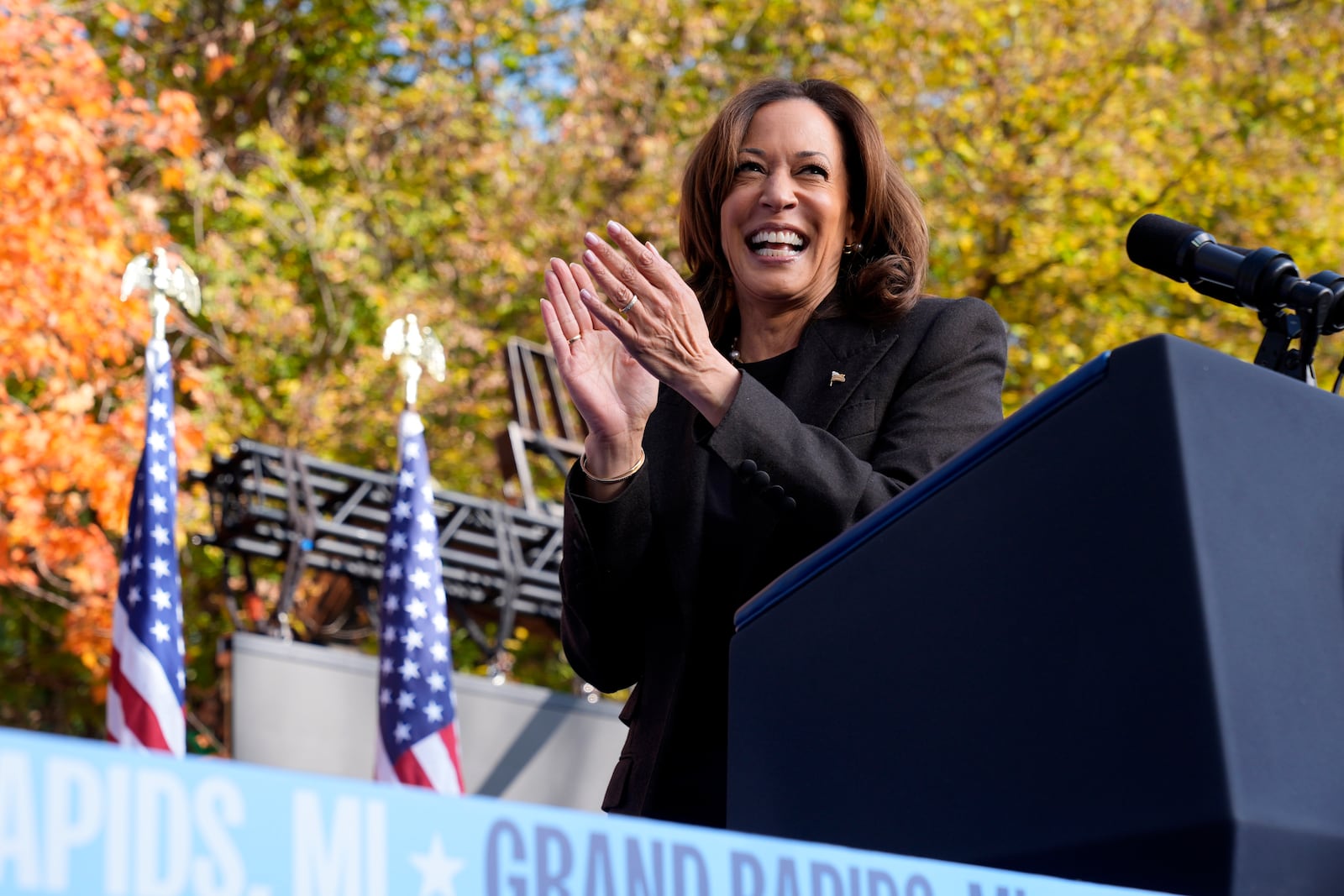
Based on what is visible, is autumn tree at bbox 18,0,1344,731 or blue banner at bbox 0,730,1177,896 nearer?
blue banner at bbox 0,730,1177,896

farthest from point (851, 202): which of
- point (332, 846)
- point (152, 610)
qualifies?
point (152, 610)

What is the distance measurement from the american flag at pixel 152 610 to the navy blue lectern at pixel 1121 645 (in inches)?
229

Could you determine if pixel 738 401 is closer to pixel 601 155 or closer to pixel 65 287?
pixel 65 287

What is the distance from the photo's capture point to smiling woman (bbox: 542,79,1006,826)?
1.73 meters

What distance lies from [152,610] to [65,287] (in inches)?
129

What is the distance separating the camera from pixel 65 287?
9586 mm

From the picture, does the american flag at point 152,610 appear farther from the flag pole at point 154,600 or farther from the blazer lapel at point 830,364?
the blazer lapel at point 830,364

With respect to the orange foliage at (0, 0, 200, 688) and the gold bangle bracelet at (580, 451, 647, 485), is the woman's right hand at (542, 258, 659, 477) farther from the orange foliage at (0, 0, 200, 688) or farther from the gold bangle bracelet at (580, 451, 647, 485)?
the orange foliage at (0, 0, 200, 688)

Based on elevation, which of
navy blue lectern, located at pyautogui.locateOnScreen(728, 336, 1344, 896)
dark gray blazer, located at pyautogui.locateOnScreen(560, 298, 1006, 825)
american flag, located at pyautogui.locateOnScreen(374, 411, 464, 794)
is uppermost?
american flag, located at pyautogui.locateOnScreen(374, 411, 464, 794)

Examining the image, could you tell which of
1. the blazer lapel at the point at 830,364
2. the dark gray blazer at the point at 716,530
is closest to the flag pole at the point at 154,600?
the dark gray blazer at the point at 716,530

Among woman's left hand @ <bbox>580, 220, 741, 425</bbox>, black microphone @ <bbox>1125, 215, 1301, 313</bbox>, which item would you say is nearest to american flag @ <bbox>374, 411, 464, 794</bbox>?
woman's left hand @ <bbox>580, 220, 741, 425</bbox>

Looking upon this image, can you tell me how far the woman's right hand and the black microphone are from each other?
0.63 meters

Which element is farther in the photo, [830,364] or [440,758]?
[440,758]

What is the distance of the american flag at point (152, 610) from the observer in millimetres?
6875
